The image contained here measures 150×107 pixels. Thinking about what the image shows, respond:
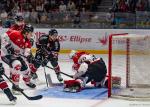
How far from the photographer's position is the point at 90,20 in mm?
13023

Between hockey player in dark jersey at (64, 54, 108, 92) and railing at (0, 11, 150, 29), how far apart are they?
4465mm

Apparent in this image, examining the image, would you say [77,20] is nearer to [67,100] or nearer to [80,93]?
[80,93]

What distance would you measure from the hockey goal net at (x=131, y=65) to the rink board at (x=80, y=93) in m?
0.18

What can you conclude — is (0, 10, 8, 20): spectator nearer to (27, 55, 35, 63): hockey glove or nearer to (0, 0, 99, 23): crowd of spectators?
(0, 0, 99, 23): crowd of spectators

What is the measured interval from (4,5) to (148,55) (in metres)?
7.32

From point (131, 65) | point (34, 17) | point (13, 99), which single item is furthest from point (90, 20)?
point (13, 99)

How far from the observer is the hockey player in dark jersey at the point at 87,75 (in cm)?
816

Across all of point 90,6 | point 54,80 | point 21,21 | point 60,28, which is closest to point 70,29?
point 60,28

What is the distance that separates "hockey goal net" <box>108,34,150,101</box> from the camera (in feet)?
25.8

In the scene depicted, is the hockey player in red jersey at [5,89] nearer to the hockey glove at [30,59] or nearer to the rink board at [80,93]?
the rink board at [80,93]

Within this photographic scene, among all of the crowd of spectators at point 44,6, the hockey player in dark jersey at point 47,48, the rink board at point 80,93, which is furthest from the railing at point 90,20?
the rink board at point 80,93

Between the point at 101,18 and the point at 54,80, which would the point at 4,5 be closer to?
the point at 101,18

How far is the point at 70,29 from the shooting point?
1300 cm

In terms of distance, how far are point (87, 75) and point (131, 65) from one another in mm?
698
